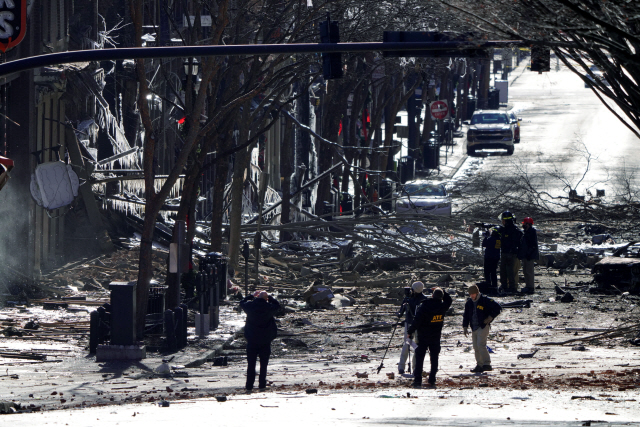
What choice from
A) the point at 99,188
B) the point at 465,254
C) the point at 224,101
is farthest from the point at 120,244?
the point at 465,254

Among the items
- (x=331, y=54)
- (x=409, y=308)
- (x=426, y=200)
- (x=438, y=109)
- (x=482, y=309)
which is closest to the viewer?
(x=331, y=54)

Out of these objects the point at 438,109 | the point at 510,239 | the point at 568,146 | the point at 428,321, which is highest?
the point at 438,109

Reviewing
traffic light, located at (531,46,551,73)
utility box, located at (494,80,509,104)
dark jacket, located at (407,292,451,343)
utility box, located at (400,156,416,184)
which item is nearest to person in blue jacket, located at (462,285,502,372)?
dark jacket, located at (407,292,451,343)

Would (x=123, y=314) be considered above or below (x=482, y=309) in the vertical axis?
below

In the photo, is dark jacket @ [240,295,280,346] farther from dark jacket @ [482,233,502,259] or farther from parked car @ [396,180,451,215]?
parked car @ [396,180,451,215]

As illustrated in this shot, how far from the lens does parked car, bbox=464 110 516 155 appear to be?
50188mm

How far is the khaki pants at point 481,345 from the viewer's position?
12.8 metres

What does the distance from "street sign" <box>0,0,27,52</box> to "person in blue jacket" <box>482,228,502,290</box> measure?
1005 centimetres

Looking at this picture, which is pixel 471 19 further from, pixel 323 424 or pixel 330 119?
pixel 330 119

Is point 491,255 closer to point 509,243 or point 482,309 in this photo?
point 509,243

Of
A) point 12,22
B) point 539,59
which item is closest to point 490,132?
point 12,22

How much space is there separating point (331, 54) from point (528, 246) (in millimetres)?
9181

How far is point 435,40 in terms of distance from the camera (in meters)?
11.6

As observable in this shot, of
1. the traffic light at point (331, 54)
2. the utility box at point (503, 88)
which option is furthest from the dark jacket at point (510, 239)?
the utility box at point (503, 88)
